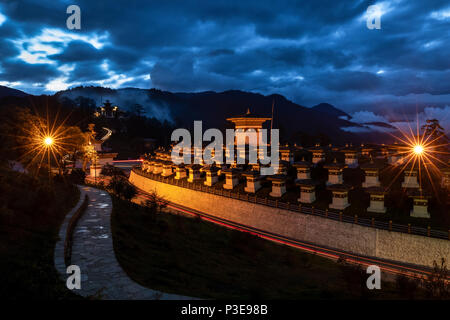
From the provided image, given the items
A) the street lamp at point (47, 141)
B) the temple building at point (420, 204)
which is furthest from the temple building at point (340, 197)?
the street lamp at point (47, 141)

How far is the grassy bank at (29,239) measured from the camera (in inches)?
316

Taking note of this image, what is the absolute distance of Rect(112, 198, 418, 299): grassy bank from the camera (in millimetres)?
11219

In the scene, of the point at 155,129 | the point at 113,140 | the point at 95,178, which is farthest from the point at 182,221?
the point at 155,129

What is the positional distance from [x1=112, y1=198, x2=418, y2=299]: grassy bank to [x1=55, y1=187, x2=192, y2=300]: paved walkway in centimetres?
51

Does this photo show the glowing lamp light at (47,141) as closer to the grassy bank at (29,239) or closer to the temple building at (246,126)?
the grassy bank at (29,239)

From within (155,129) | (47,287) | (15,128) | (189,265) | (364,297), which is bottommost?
(364,297)

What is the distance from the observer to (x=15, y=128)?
A: 1997cm

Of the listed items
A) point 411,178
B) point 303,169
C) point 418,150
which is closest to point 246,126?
point 303,169

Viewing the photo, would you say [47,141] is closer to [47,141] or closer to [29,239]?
[47,141]

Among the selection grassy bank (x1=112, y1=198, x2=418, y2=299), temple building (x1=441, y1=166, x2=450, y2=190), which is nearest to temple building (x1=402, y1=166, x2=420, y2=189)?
temple building (x1=441, y1=166, x2=450, y2=190)

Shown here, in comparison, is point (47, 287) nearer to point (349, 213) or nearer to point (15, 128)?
point (15, 128)

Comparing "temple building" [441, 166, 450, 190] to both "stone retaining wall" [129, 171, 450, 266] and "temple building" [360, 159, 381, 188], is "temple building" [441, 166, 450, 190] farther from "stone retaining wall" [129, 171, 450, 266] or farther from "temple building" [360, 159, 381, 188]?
"stone retaining wall" [129, 171, 450, 266]

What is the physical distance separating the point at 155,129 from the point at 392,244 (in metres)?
108

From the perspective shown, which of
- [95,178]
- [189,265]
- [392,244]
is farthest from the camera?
[95,178]
